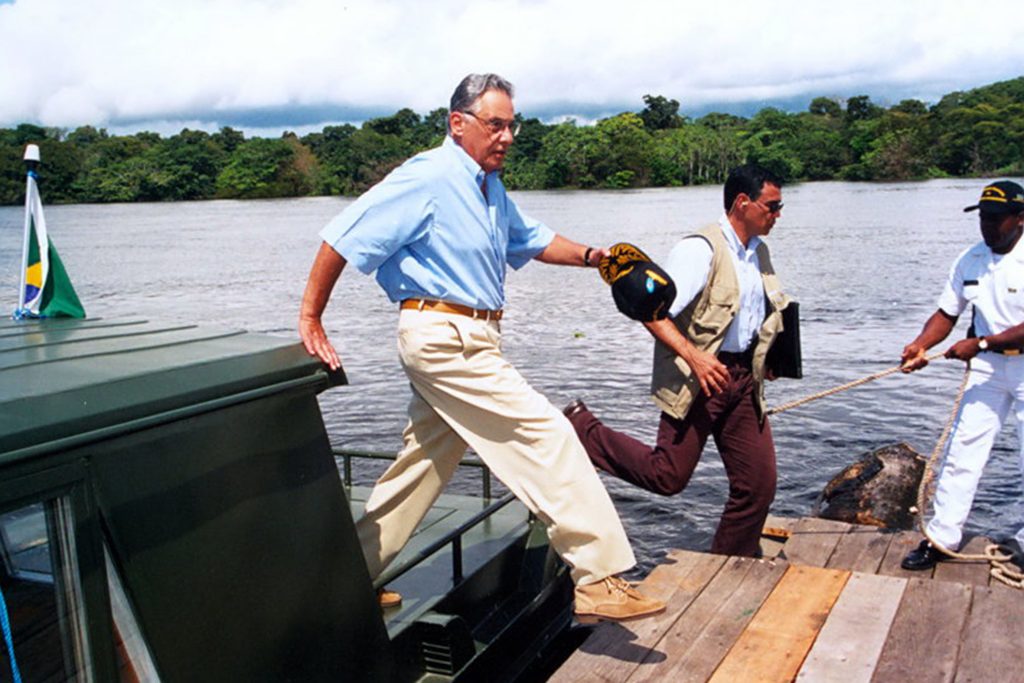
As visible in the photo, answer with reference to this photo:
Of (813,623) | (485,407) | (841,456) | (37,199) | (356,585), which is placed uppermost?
(37,199)

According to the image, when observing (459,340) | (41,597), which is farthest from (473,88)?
(41,597)

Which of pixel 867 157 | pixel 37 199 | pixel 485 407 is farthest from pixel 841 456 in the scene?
pixel 867 157

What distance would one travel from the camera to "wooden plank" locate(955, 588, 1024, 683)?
12.8ft

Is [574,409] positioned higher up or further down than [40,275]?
further down

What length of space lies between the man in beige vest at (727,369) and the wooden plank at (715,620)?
1.60 ft

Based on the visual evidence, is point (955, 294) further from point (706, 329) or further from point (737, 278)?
point (706, 329)

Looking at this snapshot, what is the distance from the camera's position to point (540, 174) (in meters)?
119

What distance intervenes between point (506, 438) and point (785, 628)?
1443 mm

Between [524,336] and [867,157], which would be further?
[867,157]

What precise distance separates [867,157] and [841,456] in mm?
116488

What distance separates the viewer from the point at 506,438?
3994mm

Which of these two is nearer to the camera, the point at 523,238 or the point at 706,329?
the point at 523,238

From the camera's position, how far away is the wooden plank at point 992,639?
12.8ft

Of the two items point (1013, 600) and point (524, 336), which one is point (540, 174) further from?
point (1013, 600)
